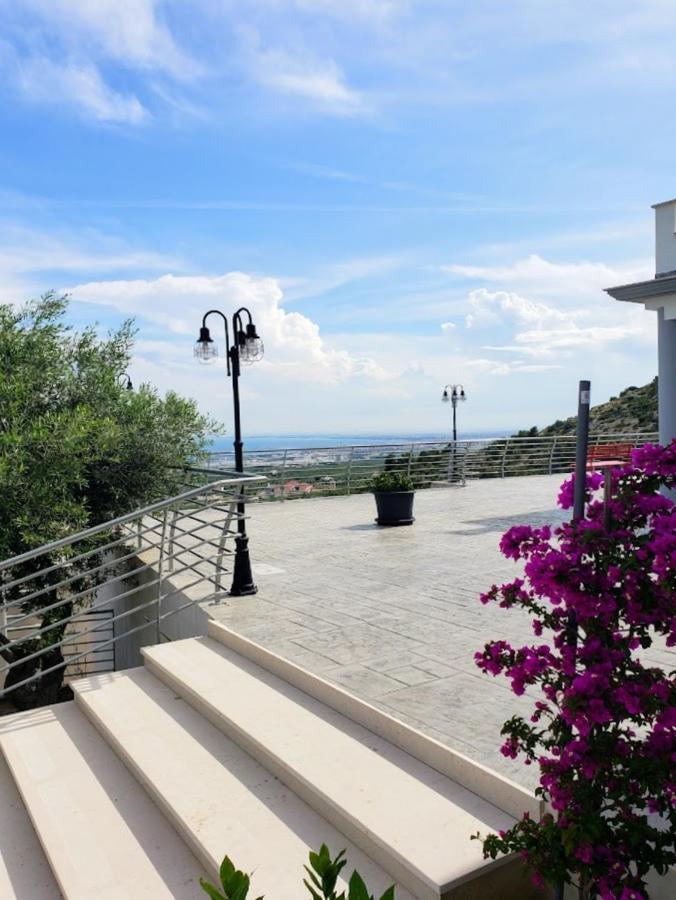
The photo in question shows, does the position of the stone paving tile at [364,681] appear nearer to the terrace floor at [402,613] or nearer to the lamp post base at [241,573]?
the terrace floor at [402,613]

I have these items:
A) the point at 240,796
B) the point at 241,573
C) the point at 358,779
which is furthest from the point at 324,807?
the point at 241,573

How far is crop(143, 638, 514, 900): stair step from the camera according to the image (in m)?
2.62

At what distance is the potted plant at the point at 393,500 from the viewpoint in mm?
10625

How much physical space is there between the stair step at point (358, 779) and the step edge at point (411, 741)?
35 mm

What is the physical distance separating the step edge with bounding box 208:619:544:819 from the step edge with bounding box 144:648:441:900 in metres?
0.55

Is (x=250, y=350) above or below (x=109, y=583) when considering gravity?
above

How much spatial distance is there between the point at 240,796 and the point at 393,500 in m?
7.39

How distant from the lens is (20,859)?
3432 mm

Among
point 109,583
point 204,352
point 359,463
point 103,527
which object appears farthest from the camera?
point 359,463

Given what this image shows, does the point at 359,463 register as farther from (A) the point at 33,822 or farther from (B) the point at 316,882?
(B) the point at 316,882

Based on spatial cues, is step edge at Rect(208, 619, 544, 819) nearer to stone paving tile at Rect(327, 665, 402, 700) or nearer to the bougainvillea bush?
stone paving tile at Rect(327, 665, 402, 700)

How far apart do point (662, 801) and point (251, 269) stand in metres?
9.84

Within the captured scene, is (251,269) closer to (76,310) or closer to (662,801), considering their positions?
(76,310)

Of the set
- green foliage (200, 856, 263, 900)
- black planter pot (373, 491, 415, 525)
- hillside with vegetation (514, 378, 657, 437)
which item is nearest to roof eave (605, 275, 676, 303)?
black planter pot (373, 491, 415, 525)
